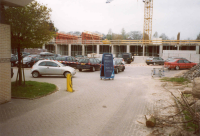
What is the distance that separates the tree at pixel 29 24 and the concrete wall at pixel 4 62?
268 cm

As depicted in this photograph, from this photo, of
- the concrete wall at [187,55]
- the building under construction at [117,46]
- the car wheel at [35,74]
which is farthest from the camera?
the building under construction at [117,46]

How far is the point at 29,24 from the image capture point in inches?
454

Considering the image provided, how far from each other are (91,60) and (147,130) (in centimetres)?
1877

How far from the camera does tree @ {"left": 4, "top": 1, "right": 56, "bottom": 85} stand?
36.1ft

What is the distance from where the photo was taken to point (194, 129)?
5.74m

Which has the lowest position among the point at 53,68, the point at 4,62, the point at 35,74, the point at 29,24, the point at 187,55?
the point at 35,74

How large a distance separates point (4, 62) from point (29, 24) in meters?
3.96

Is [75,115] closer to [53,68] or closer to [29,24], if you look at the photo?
[29,24]

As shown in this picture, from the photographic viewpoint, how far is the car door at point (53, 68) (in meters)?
17.2

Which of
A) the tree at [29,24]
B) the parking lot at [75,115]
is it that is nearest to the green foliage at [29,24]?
the tree at [29,24]

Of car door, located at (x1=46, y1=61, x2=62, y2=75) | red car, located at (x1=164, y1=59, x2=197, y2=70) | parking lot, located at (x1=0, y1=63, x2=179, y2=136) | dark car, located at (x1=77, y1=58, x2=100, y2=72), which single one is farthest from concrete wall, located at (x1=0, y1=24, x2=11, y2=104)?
red car, located at (x1=164, y1=59, x2=197, y2=70)

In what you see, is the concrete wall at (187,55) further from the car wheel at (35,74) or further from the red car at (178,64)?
the car wheel at (35,74)

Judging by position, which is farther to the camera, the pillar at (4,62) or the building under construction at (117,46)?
the building under construction at (117,46)

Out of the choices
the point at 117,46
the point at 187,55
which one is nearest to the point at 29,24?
the point at 187,55
